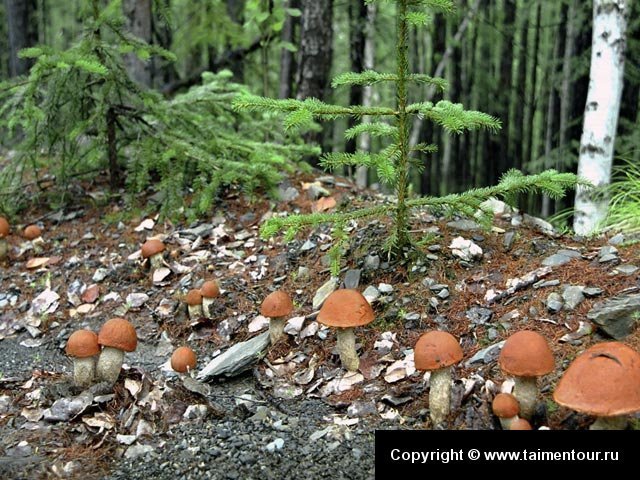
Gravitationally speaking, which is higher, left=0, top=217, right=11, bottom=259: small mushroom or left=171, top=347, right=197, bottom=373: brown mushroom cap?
left=0, top=217, right=11, bottom=259: small mushroom

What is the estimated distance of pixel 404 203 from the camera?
185 inches

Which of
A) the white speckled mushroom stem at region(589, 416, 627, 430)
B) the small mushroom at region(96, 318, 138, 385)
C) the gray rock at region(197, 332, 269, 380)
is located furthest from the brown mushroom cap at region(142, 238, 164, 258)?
the white speckled mushroom stem at region(589, 416, 627, 430)

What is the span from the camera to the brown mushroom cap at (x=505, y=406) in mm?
3205

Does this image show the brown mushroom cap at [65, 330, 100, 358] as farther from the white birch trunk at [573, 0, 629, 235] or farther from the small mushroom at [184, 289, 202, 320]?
the white birch trunk at [573, 0, 629, 235]

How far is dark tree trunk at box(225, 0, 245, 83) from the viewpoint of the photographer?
13.3 m

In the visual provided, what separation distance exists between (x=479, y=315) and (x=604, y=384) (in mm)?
1661

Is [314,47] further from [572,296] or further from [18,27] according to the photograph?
[18,27]

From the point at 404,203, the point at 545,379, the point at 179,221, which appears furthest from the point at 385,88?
the point at 545,379

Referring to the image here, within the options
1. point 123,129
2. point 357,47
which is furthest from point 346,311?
point 357,47

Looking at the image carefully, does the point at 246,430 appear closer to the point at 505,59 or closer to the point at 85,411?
the point at 85,411

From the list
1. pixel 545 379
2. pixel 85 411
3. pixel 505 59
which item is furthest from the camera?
pixel 505 59

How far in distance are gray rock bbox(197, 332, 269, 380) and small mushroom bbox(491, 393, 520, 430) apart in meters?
1.92

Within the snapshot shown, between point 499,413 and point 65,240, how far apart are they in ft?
18.7

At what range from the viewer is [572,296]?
4285mm
